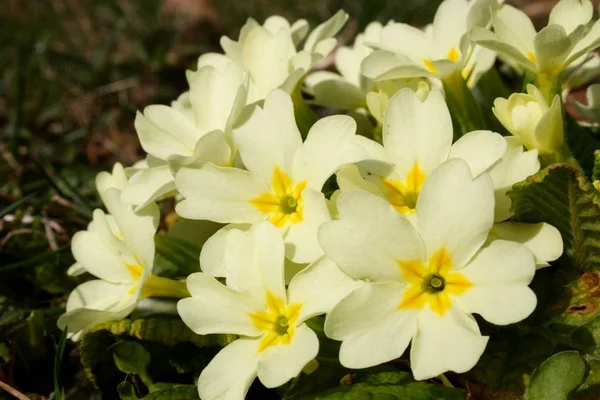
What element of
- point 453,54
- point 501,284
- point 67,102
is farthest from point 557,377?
point 67,102

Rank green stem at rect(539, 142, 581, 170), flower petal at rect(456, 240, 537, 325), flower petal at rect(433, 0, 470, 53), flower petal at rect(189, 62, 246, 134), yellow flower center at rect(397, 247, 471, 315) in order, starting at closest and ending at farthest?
flower petal at rect(456, 240, 537, 325) < yellow flower center at rect(397, 247, 471, 315) < green stem at rect(539, 142, 581, 170) < flower petal at rect(189, 62, 246, 134) < flower petal at rect(433, 0, 470, 53)

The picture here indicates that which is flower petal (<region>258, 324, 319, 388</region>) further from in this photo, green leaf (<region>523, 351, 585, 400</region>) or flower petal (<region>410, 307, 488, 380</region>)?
green leaf (<region>523, 351, 585, 400</region>)

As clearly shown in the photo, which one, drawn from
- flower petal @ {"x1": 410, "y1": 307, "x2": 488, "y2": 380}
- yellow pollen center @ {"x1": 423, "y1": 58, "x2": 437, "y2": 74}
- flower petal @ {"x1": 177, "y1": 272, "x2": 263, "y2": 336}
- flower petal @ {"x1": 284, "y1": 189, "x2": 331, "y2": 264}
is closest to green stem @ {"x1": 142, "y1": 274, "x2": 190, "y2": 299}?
flower petal @ {"x1": 177, "y1": 272, "x2": 263, "y2": 336}

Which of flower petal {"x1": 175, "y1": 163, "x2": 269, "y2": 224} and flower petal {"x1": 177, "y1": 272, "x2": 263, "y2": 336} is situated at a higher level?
flower petal {"x1": 175, "y1": 163, "x2": 269, "y2": 224}

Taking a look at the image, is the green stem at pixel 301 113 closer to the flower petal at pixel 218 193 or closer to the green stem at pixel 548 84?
the flower petal at pixel 218 193

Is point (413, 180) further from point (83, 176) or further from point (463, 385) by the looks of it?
point (83, 176)

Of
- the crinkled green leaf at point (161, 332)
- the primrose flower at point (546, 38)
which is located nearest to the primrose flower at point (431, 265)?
the primrose flower at point (546, 38)

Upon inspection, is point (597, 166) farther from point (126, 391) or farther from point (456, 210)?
point (126, 391)

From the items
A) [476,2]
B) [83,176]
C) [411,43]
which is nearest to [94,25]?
[83,176]
